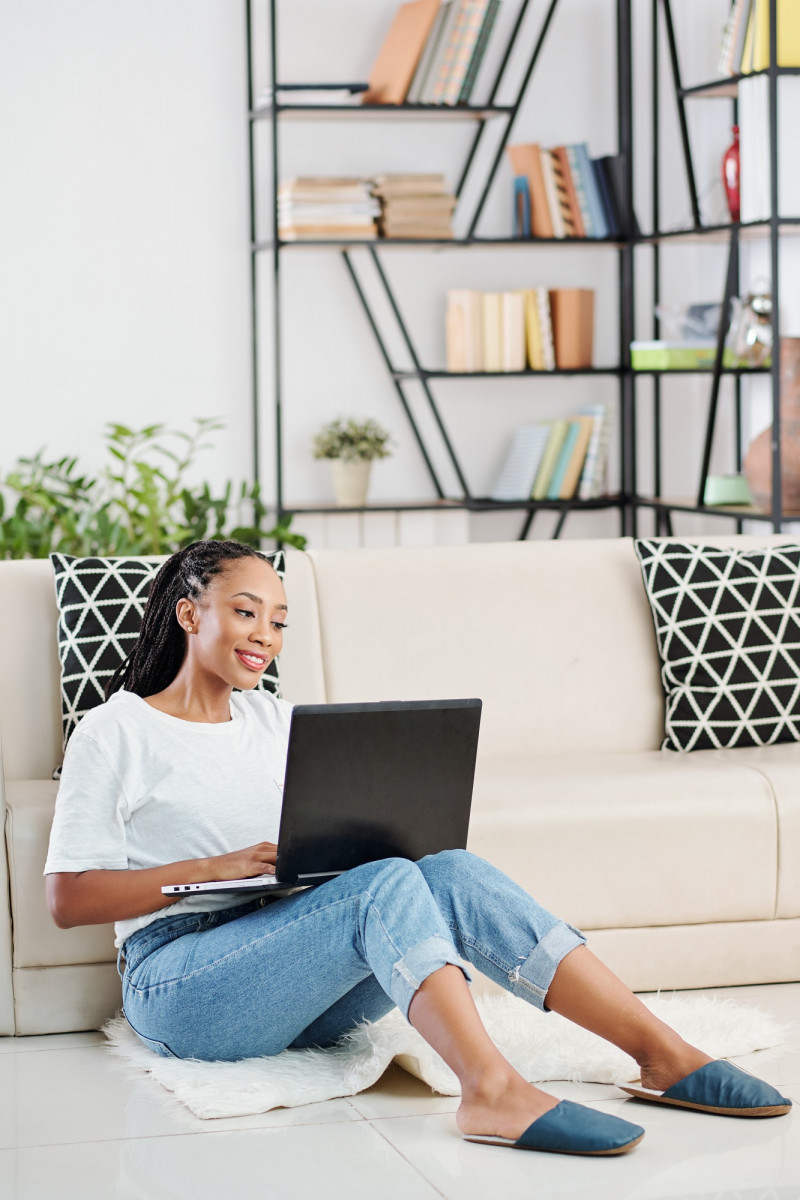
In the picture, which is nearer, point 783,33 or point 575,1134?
point 575,1134

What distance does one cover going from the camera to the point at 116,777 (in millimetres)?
→ 2074

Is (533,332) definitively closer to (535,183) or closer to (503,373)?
(503,373)

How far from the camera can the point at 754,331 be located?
13.8ft

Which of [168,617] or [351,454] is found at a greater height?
[351,454]

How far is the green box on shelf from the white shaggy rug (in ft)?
8.31

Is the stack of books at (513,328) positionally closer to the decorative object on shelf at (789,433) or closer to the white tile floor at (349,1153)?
the decorative object on shelf at (789,433)

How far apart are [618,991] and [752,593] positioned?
1.24 metres

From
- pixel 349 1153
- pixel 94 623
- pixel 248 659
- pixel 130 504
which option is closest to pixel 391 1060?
pixel 349 1153

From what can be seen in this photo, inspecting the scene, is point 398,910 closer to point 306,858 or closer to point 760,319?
point 306,858

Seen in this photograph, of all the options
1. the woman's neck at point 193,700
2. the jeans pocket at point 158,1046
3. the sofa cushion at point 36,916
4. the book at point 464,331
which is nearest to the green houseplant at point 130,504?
the book at point 464,331

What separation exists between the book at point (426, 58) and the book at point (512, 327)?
2.03 feet

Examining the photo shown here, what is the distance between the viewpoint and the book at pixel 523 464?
4.73m

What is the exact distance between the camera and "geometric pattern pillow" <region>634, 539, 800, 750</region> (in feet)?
9.67

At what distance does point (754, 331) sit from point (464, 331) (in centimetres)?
89
